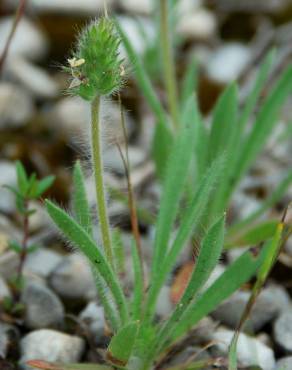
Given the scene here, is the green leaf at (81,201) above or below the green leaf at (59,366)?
above

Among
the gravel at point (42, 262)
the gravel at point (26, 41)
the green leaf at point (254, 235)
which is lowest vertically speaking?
the gravel at point (42, 262)

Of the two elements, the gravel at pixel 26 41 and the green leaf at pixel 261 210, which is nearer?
the green leaf at pixel 261 210

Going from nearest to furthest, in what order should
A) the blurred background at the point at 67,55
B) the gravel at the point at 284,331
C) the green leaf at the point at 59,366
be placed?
the green leaf at the point at 59,366, the gravel at the point at 284,331, the blurred background at the point at 67,55

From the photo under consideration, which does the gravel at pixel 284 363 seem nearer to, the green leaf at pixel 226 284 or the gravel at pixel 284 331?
the gravel at pixel 284 331

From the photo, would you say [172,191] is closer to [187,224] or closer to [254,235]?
[187,224]

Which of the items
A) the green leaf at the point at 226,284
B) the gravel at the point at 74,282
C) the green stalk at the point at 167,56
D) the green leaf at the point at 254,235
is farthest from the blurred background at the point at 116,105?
the green leaf at the point at 226,284

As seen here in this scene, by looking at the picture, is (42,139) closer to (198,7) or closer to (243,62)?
(243,62)

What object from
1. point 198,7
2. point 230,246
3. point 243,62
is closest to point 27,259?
point 230,246

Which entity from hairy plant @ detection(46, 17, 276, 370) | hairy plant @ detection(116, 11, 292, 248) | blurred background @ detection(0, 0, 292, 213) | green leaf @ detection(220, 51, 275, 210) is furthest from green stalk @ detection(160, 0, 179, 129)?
hairy plant @ detection(46, 17, 276, 370)

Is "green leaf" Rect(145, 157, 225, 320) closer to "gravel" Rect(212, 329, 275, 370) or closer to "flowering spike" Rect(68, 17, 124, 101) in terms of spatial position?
"gravel" Rect(212, 329, 275, 370)
